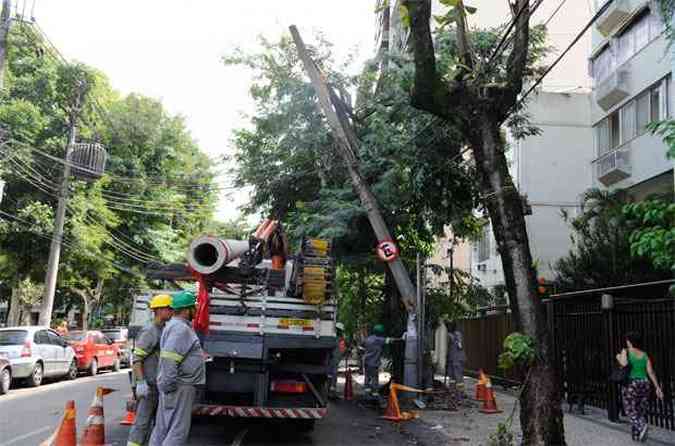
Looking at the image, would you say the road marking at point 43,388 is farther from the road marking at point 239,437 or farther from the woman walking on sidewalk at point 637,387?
the woman walking on sidewalk at point 637,387

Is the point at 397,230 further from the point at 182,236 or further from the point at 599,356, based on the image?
the point at 182,236

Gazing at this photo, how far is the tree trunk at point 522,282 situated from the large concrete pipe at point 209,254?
338 cm

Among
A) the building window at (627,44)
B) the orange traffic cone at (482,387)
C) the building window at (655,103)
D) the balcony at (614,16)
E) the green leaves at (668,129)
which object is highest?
the balcony at (614,16)

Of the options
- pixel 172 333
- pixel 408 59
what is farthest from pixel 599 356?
pixel 172 333

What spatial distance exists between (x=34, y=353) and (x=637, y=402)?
14.0 m

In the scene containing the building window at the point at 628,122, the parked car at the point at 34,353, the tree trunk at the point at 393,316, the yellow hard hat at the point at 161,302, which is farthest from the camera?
the building window at the point at 628,122

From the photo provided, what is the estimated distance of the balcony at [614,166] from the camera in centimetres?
1888

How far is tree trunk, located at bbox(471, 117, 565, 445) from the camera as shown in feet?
24.8

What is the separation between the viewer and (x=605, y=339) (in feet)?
39.2

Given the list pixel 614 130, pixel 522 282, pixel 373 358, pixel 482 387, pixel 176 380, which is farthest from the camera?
pixel 614 130

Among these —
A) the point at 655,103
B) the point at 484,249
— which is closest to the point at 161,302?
the point at 655,103


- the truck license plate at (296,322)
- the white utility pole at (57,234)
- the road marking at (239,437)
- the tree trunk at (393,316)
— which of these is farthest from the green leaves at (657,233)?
the white utility pole at (57,234)

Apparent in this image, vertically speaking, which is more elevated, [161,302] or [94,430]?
[161,302]

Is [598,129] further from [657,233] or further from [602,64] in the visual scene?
[657,233]
